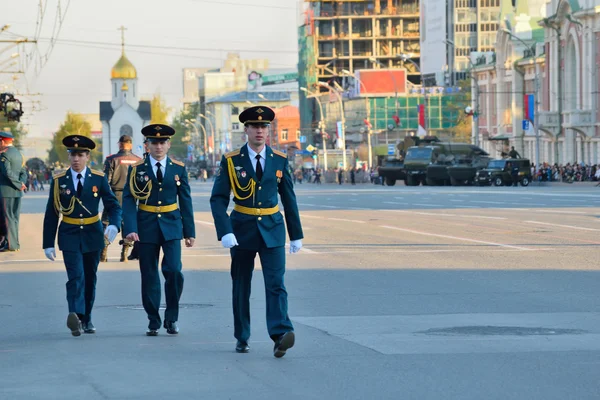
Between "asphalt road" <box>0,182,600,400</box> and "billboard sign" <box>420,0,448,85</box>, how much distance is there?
13181 cm

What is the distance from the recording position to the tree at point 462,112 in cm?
12469

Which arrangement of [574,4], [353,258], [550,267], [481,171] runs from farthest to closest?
[574,4]
[481,171]
[353,258]
[550,267]

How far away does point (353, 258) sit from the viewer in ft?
66.0

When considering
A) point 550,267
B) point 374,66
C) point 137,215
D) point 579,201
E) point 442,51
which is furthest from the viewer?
point 374,66

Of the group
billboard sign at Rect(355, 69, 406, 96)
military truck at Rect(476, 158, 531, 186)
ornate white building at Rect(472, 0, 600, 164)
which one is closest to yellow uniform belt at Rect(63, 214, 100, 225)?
military truck at Rect(476, 158, 531, 186)

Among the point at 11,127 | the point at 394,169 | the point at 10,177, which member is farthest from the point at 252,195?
the point at 11,127

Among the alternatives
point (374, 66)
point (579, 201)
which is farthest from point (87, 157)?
point (374, 66)

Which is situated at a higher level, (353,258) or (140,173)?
(140,173)

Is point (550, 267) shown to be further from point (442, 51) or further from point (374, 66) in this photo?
point (374, 66)

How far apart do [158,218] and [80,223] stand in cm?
85

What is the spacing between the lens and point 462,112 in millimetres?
125938

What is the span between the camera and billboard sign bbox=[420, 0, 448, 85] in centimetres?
15288

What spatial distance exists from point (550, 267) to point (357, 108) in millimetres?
124582

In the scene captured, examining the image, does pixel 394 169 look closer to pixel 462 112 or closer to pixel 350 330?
pixel 462 112
